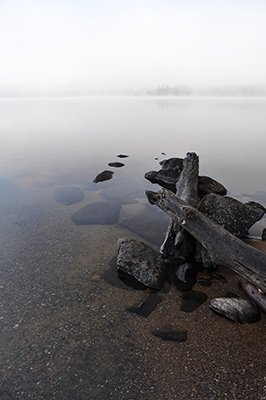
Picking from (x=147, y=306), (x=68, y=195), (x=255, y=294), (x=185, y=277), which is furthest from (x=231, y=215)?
(x=68, y=195)

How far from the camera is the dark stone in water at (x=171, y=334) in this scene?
4786 millimetres

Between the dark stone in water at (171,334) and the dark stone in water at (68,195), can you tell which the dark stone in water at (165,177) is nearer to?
the dark stone in water at (68,195)

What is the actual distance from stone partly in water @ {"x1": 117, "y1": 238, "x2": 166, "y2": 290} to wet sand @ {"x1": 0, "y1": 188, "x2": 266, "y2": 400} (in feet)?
1.30

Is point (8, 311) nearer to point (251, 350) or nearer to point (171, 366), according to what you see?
point (171, 366)

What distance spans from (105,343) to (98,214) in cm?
608

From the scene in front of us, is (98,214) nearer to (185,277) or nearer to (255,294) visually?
(185,277)

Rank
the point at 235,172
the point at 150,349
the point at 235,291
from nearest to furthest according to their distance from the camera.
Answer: the point at 150,349 → the point at 235,291 → the point at 235,172

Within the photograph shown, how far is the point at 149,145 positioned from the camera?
1147 inches

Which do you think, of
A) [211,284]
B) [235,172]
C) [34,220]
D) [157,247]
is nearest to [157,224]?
[157,247]

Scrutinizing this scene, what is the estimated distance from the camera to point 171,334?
4.89m

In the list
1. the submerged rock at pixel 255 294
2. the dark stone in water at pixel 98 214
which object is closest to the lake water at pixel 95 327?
the dark stone in water at pixel 98 214

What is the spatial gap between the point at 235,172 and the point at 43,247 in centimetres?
1451

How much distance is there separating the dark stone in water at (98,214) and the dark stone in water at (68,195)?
1.18m

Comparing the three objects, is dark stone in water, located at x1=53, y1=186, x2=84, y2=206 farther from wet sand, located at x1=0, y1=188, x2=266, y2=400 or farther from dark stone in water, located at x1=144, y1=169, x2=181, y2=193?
wet sand, located at x1=0, y1=188, x2=266, y2=400
